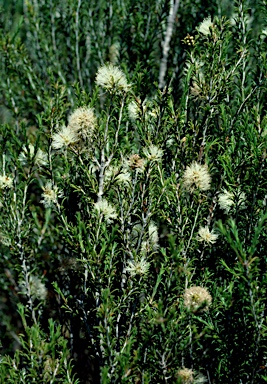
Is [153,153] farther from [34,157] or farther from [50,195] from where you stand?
[34,157]

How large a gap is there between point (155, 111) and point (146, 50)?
4.17 ft

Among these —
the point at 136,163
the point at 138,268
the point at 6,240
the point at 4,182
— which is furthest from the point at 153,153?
the point at 6,240

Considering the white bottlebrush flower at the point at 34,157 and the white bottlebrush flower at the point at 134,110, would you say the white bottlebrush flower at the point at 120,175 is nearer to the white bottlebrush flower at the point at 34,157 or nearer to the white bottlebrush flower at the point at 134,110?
the white bottlebrush flower at the point at 134,110

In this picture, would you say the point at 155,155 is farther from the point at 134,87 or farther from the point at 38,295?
the point at 38,295

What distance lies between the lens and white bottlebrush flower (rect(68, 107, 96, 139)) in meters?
1.82

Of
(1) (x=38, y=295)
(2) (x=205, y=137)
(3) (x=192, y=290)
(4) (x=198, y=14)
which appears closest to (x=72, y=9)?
(4) (x=198, y=14)

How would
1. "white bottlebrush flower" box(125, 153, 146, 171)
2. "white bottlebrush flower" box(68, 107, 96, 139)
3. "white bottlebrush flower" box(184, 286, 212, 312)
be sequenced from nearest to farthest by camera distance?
"white bottlebrush flower" box(184, 286, 212, 312)
"white bottlebrush flower" box(125, 153, 146, 171)
"white bottlebrush flower" box(68, 107, 96, 139)

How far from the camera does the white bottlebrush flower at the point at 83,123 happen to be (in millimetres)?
1819

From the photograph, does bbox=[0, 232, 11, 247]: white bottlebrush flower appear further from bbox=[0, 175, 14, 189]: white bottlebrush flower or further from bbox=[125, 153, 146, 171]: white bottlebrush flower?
bbox=[125, 153, 146, 171]: white bottlebrush flower

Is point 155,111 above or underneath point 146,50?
underneath

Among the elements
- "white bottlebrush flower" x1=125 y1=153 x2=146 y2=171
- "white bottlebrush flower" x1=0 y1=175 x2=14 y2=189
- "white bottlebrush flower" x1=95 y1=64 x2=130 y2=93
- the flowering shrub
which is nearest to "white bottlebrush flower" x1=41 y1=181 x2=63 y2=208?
the flowering shrub

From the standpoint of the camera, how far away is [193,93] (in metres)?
2.00

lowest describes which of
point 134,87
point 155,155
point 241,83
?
point 155,155

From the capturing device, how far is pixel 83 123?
1.82m
